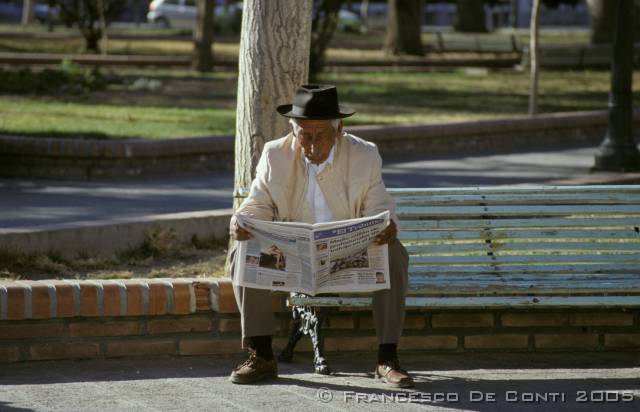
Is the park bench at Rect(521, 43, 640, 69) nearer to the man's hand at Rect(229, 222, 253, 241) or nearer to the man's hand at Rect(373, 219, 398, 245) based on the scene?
the man's hand at Rect(373, 219, 398, 245)

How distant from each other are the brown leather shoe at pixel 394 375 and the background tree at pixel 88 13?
19.4m

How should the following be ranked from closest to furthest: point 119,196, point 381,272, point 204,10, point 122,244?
point 381,272 < point 122,244 < point 119,196 < point 204,10

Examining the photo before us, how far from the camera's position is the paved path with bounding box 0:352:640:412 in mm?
5250

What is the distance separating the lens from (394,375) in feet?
18.1

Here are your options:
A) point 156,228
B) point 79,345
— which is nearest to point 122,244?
point 156,228

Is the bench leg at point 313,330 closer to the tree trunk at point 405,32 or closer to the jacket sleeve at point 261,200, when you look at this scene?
the jacket sleeve at point 261,200

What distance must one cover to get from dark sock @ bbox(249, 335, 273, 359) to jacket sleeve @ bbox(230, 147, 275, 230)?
566 millimetres

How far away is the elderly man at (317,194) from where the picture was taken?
221 inches

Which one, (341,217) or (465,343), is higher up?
(341,217)

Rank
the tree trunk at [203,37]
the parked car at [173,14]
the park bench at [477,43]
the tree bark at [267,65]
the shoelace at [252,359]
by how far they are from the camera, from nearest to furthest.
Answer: the shoelace at [252,359]
the tree bark at [267,65]
the tree trunk at [203,37]
the park bench at [477,43]
the parked car at [173,14]

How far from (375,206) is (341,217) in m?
0.18

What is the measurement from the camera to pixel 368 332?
245 inches

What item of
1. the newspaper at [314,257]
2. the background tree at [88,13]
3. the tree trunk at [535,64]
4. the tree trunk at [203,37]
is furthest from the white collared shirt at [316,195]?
the background tree at [88,13]

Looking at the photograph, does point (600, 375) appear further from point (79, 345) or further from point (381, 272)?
point (79, 345)
